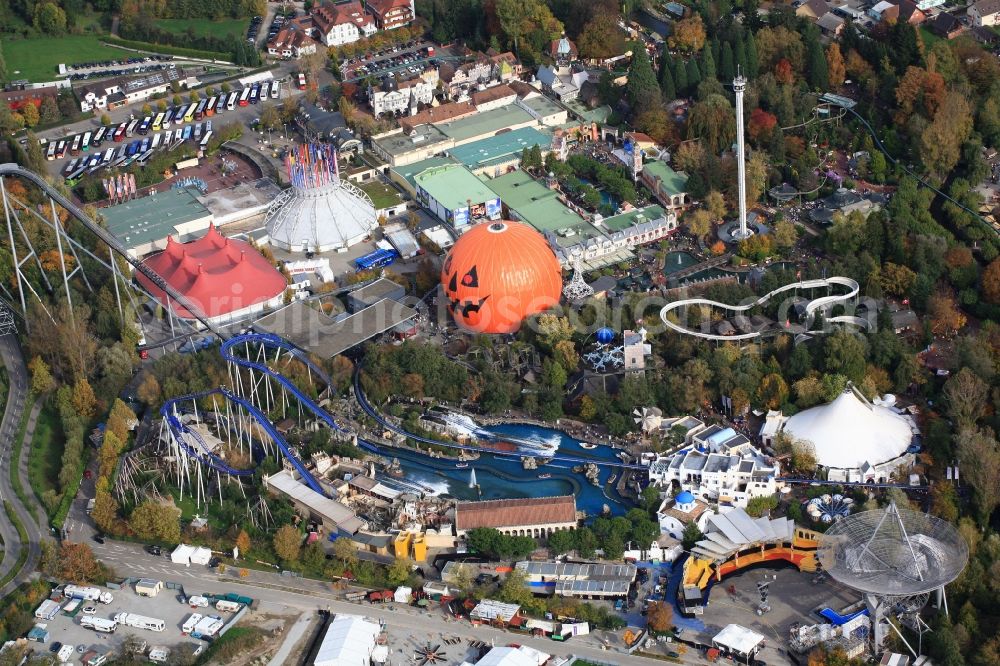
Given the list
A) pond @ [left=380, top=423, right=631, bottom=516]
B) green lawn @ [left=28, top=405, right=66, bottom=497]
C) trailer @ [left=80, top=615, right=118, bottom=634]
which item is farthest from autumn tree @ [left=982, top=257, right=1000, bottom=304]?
green lawn @ [left=28, top=405, right=66, bottom=497]

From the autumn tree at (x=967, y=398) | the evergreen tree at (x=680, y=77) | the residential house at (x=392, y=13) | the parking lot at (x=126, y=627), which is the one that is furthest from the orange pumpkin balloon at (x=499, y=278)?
the residential house at (x=392, y=13)

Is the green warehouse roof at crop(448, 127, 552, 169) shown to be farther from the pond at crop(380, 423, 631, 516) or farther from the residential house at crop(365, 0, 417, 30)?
the pond at crop(380, 423, 631, 516)

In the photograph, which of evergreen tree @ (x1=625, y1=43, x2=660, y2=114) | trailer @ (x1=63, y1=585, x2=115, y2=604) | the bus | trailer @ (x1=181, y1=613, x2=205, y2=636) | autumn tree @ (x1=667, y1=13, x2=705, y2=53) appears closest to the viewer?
trailer @ (x1=181, y1=613, x2=205, y2=636)

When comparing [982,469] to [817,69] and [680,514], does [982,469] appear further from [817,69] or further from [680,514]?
[817,69]

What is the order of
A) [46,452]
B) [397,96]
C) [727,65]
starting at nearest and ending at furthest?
[46,452], [727,65], [397,96]

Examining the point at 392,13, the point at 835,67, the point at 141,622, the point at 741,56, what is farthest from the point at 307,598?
the point at 392,13

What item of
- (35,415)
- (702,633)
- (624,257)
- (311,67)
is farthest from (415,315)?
(311,67)
